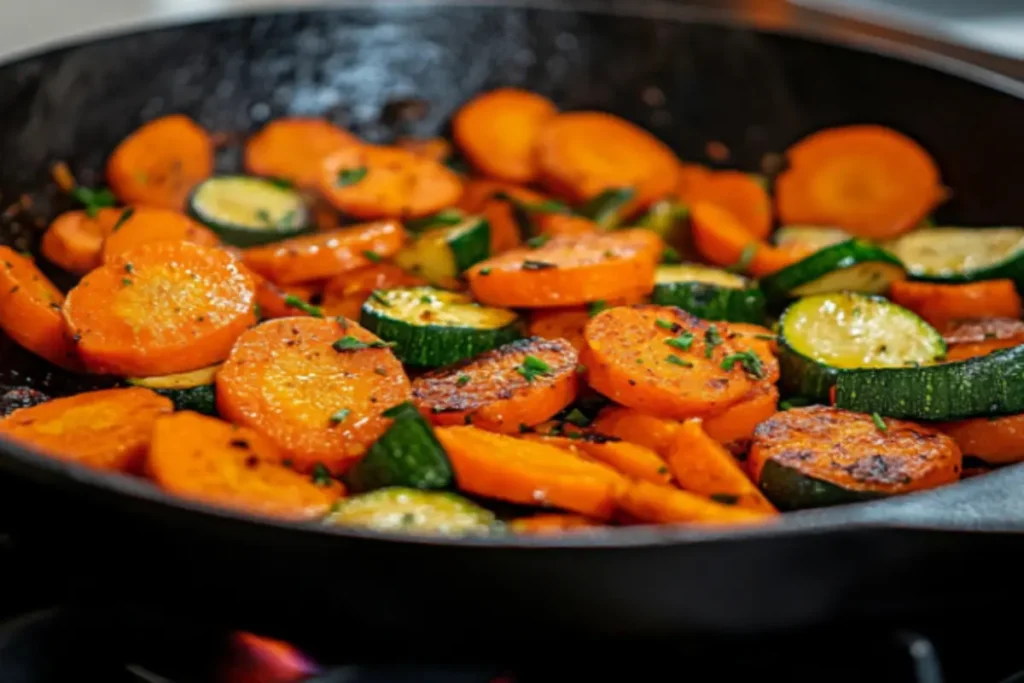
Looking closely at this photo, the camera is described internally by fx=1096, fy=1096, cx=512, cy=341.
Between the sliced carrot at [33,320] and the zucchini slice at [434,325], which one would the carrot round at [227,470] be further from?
the sliced carrot at [33,320]

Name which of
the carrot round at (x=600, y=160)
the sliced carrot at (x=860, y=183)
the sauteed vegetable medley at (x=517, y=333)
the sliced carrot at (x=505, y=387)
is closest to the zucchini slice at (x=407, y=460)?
the sauteed vegetable medley at (x=517, y=333)

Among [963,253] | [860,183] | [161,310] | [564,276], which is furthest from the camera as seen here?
[860,183]

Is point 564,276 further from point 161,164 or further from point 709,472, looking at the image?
point 161,164

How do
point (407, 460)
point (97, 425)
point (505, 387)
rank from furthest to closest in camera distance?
point (505, 387), point (97, 425), point (407, 460)

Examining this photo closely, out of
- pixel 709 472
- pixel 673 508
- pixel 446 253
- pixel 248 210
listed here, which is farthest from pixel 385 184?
pixel 673 508

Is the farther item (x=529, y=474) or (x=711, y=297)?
(x=711, y=297)

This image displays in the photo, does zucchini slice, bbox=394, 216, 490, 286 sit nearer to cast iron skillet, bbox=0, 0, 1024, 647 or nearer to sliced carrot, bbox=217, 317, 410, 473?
sliced carrot, bbox=217, 317, 410, 473

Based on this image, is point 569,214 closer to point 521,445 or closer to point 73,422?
point 521,445
